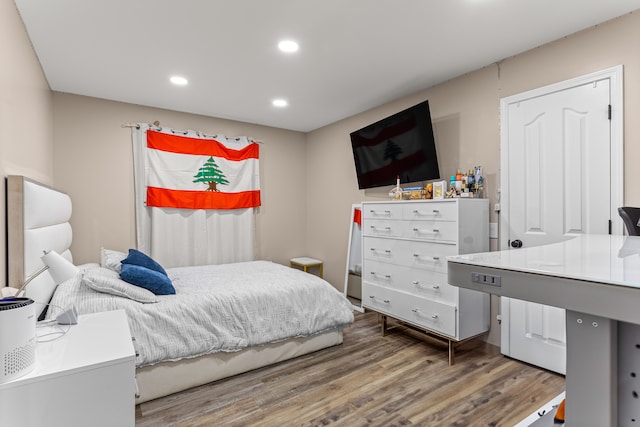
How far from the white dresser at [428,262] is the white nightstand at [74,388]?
2118 millimetres

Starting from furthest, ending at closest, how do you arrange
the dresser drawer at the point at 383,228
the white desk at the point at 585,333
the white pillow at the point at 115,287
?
the dresser drawer at the point at 383,228 < the white pillow at the point at 115,287 < the white desk at the point at 585,333

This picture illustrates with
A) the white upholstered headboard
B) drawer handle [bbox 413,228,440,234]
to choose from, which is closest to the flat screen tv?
drawer handle [bbox 413,228,440,234]

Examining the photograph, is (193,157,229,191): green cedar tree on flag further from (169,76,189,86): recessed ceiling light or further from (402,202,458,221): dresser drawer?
(402,202,458,221): dresser drawer

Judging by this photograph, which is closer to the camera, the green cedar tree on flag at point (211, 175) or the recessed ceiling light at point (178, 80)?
the recessed ceiling light at point (178, 80)

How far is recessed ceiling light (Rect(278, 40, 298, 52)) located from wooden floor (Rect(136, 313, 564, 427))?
8.26ft

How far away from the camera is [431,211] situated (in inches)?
110

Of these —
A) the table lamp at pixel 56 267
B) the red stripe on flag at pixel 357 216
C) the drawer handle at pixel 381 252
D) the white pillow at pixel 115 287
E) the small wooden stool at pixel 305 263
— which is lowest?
the small wooden stool at pixel 305 263

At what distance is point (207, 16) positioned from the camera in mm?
2141

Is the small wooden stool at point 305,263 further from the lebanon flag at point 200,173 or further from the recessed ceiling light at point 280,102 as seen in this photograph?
the recessed ceiling light at point 280,102

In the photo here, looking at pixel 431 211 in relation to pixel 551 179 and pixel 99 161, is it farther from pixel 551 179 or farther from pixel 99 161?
pixel 99 161

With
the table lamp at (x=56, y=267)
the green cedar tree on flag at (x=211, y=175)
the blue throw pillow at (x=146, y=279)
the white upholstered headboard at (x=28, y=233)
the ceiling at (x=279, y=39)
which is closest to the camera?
the table lamp at (x=56, y=267)

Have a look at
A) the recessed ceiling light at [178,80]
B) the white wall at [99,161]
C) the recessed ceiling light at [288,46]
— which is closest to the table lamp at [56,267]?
the recessed ceiling light at [288,46]

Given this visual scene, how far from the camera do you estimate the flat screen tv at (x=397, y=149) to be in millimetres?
3115

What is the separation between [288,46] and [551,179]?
2264 mm
